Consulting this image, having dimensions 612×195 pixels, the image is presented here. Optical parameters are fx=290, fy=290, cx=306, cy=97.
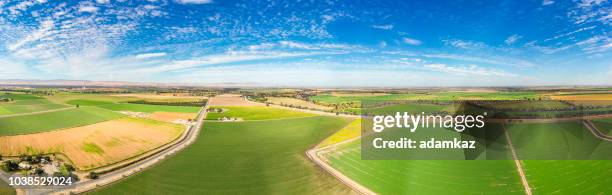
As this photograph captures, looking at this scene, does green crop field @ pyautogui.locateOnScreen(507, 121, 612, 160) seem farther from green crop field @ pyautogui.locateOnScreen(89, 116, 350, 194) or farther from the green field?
the green field

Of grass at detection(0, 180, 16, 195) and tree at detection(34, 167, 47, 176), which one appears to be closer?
grass at detection(0, 180, 16, 195)

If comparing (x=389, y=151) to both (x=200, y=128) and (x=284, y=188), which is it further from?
(x=200, y=128)

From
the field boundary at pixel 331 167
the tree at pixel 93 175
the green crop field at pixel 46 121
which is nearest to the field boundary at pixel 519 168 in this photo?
the field boundary at pixel 331 167

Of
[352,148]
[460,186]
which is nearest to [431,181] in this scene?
[460,186]

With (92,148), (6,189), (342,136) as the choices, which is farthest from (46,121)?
(342,136)

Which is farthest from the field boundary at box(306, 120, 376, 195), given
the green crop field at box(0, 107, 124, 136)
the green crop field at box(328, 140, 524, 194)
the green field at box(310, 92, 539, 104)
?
the green field at box(310, 92, 539, 104)

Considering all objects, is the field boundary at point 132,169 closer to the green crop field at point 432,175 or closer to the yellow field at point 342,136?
the yellow field at point 342,136

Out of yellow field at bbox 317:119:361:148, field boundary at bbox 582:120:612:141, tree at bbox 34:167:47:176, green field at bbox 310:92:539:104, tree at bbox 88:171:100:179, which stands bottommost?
tree at bbox 88:171:100:179
